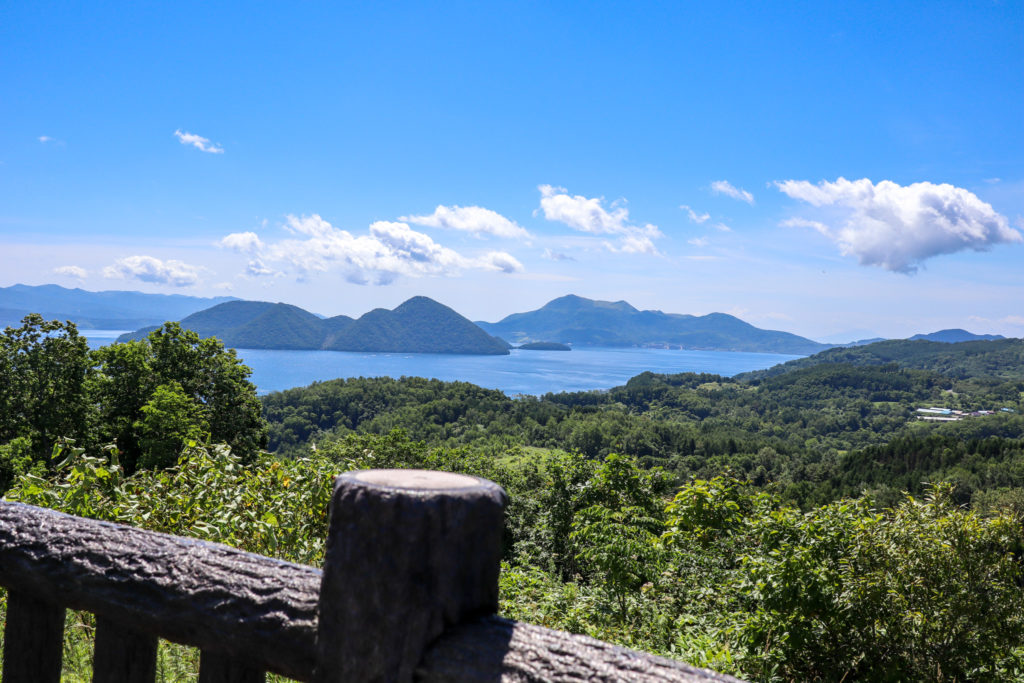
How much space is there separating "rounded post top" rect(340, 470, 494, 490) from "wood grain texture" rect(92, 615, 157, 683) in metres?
0.54

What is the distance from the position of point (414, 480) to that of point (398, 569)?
0.11 m

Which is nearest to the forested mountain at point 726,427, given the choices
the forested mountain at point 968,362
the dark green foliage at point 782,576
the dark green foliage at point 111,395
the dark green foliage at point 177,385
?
the dark green foliage at point 782,576

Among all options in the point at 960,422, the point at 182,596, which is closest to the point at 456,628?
the point at 182,596

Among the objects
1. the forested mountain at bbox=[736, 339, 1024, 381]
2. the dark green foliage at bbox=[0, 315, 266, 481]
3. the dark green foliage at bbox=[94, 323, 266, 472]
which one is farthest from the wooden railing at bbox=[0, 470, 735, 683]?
the forested mountain at bbox=[736, 339, 1024, 381]

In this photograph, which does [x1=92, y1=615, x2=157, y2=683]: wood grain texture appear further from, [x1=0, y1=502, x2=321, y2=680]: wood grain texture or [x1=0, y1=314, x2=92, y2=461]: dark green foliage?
[x1=0, y1=314, x2=92, y2=461]: dark green foliage

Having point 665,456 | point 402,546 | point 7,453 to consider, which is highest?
point 402,546

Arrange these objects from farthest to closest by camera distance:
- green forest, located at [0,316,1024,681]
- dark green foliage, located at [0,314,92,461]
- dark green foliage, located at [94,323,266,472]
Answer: dark green foliage, located at [94,323,266,472] → dark green foliage, located at [0,314,92,461] → green forest, located at [0,316,1024,681]

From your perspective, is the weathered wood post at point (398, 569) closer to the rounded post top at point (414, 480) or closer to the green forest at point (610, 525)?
the rounded post top at point (414, 480)

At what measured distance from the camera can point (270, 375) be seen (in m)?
136

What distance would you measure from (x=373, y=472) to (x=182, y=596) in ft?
1.20

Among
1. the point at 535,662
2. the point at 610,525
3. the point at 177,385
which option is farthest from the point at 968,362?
the point at 535,662

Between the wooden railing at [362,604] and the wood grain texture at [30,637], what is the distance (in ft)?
0.63

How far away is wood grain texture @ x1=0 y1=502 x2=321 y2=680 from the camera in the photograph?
80 centimetres

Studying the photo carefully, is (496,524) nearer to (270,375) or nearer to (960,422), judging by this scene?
(960,422)
